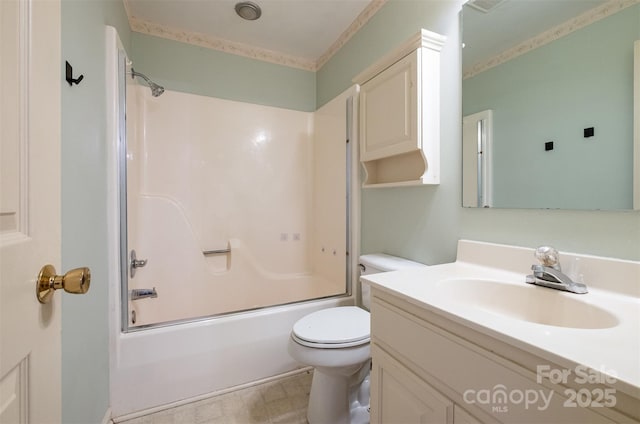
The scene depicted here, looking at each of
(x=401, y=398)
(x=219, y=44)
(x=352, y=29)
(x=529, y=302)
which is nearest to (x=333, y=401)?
(x=401, y=398)

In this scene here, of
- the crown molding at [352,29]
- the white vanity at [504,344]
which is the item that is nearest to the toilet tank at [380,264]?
the white vanity at [504,344]

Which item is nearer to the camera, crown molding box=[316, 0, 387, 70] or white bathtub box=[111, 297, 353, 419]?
white bathtub box=[111, 297, 353, 419]

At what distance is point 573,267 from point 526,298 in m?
0.17

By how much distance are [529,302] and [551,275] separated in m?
0.11

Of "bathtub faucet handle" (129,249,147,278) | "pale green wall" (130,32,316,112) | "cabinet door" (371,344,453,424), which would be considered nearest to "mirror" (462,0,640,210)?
"cabinet door" (371,344,453,424)

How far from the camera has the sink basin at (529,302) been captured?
74 centimetres

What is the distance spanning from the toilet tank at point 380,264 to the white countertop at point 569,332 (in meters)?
0.49

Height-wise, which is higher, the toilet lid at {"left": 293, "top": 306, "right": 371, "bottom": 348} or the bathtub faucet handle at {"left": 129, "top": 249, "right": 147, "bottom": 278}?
the bathtub faucet handle at {"left": 129, "top": 249, "right": 147, "bottom": 278}

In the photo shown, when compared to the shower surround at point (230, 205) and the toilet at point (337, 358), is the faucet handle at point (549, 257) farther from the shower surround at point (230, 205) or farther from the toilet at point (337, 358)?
the shower surround at point (230, 205)

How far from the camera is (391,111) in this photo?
1410mm

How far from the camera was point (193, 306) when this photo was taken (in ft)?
6.85

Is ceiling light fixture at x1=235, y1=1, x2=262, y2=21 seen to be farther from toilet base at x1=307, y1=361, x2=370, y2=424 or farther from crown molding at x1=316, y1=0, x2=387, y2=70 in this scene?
toilet base at x1=307, y1=361, x2=370, y2=424

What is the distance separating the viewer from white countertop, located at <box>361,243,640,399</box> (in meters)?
0.46

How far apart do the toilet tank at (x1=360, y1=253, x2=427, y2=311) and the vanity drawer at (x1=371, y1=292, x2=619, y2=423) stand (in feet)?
1.87
